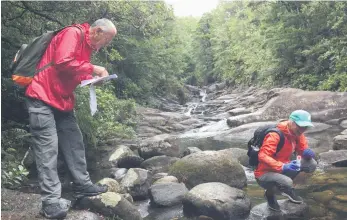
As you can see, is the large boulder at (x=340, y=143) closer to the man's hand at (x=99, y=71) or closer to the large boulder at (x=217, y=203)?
the large boulder at (x=217, y=203)

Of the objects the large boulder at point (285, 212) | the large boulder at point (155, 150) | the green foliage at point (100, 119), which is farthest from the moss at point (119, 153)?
the large boulder at point (285, 212)

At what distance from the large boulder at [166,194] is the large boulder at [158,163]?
3054 millimetres

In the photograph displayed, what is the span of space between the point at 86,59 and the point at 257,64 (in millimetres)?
28270

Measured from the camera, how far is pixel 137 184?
299 inches

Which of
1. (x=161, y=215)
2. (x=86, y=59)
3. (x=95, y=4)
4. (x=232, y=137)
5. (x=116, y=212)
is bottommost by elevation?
(x=232, y=137)

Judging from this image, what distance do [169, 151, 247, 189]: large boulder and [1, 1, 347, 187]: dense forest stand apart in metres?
3.08

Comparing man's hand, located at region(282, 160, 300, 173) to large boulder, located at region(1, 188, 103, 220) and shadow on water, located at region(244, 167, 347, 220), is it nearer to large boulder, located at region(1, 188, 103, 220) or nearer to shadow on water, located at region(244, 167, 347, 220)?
shadow on water, located at region(244, 167, 347, 220)

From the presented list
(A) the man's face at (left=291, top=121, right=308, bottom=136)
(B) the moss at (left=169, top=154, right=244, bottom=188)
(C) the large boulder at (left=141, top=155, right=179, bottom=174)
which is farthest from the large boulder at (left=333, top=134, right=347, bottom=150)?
(A) the man's face at (left=291, top=121, right=308, bottom=136)

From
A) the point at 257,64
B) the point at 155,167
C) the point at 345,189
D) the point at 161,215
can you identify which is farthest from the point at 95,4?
the point at 257,64

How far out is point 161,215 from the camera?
6512mm

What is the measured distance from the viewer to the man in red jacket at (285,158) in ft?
16.9

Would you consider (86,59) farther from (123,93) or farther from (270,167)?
(123,93)

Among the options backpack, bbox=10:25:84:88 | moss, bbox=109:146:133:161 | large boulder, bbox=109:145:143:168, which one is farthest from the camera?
moss, bbox=109:146:133:161

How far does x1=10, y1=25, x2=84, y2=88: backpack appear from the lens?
12.6 ft
